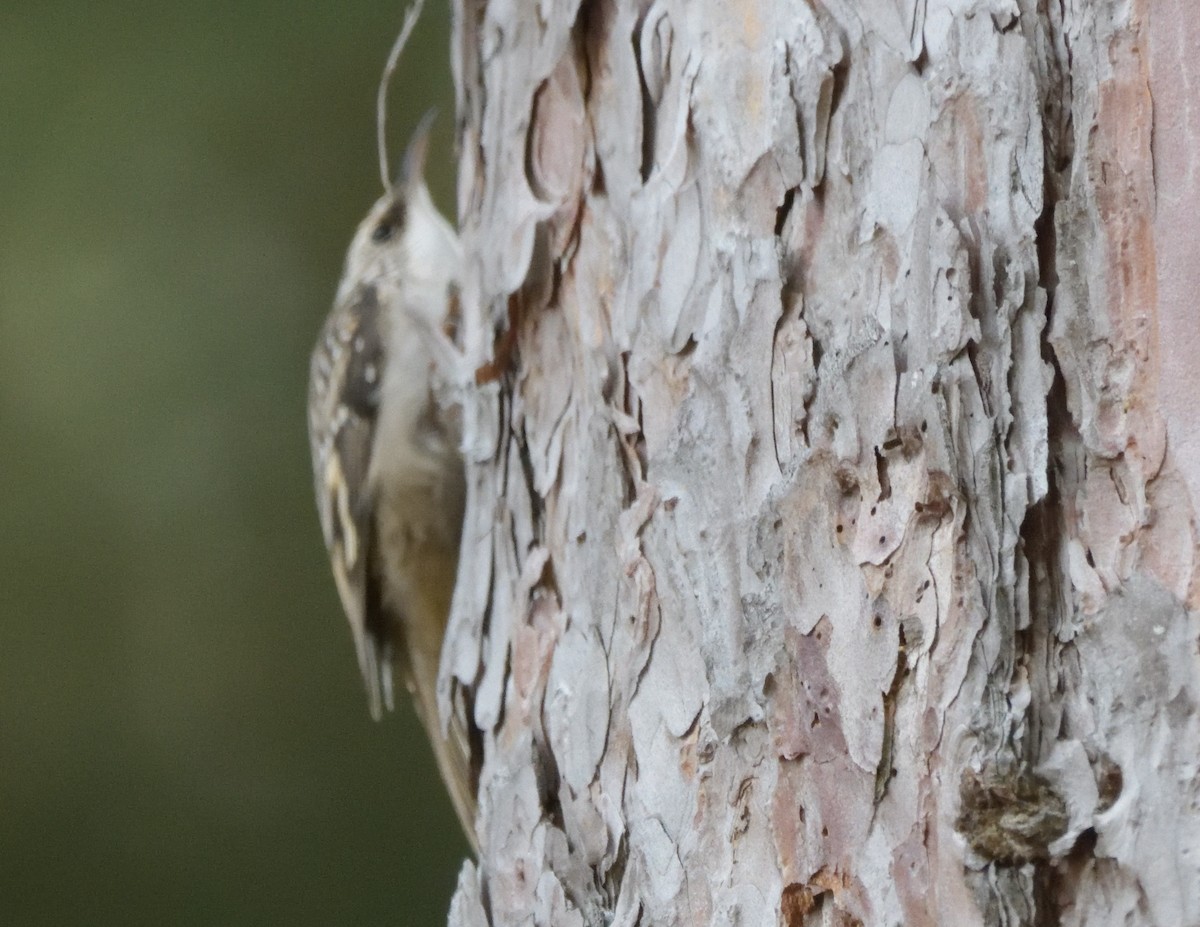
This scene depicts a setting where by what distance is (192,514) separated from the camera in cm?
280

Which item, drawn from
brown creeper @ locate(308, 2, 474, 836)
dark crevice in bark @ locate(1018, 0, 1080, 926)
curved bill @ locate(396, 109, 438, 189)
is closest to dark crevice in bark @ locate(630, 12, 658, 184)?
dark crevice in bark @ locate(1018, 0, 1080, 926)

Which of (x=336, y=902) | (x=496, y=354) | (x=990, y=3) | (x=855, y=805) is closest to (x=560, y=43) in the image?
(x=496, y=354)

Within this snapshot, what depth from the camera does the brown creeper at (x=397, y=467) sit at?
1626 mm

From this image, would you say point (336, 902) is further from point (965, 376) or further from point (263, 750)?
point (965, 376)

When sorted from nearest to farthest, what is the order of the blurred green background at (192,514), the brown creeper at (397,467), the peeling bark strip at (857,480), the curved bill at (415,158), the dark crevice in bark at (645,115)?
the peeling bark strip at (857,480) < the dark crevice in bark at (645,115) < the brown creeper at (397,467) < the curved bill at (415,158) < the blurred green background at (192,514)

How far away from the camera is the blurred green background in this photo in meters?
2.69

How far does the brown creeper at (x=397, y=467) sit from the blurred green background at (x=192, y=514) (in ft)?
3.42

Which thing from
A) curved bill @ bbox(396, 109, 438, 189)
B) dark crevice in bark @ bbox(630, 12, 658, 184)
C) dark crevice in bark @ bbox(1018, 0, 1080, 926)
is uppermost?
curved bill @ bbox(396, 109, 438, 189)

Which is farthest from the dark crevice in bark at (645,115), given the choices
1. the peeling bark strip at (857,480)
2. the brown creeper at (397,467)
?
the brown creeper at (397,467)

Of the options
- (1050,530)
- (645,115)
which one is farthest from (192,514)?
(1050,530)

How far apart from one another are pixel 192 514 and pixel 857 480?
7.30 feet

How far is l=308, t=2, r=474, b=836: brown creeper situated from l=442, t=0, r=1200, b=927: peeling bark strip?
1.79ft

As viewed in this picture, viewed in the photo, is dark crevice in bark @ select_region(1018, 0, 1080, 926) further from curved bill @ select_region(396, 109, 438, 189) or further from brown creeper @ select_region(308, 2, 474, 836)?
curved bill @ select_region(396, 109, 438, 189)

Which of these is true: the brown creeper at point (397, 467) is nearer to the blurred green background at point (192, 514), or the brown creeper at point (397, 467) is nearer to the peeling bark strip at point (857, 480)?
the peeling bark strip at point (857, 480)
